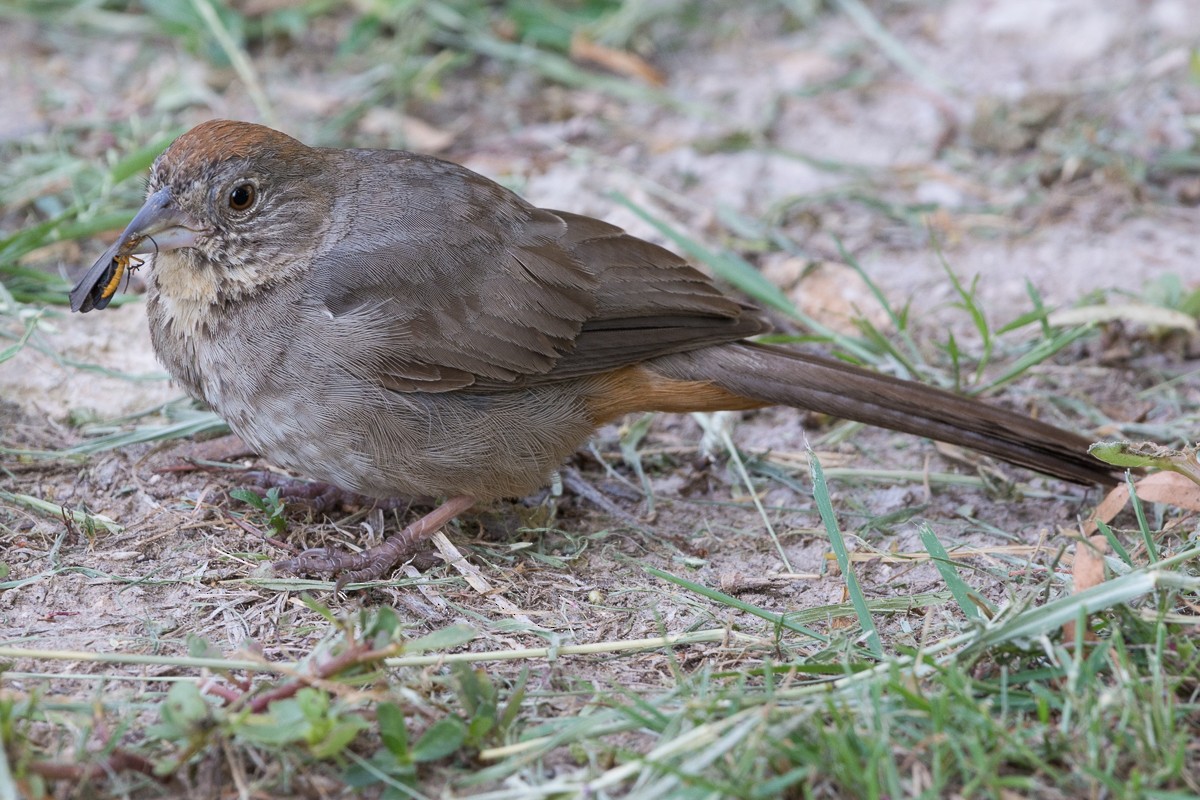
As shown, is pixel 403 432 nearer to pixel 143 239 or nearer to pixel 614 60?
pixel 143 239

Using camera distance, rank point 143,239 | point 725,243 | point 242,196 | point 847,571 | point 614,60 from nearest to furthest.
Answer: point 847,571 → point 143,239 → point 242,196 → point 725,243 → point 614,60

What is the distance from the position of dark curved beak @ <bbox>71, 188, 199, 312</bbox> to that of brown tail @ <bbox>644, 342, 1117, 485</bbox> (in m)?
1.71

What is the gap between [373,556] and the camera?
3725mm

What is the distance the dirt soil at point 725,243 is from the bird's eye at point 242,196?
0.93 meters

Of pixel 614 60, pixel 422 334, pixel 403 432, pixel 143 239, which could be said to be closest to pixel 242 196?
pixel 143 239

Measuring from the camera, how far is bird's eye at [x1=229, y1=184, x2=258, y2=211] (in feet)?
12.3

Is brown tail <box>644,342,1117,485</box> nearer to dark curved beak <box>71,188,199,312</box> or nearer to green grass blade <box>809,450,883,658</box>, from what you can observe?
green grass blade <box>809,450,883,658</box>

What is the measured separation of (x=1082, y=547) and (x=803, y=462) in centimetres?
147

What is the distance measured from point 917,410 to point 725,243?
1.86 meters

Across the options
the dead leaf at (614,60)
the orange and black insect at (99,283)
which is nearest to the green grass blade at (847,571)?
the orange and black insect at (99,283)

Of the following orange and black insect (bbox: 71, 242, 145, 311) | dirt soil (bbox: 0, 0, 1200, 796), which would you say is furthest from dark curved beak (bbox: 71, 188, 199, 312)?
dirt soil (bbox: 0, 0, 1200, 796)

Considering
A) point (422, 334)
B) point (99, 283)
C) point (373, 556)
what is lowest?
point (373, 556)

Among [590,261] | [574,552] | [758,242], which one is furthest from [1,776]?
[758,242]

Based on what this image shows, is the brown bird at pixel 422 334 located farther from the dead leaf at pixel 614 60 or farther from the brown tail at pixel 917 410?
the dead leaf at pixel 614 60
